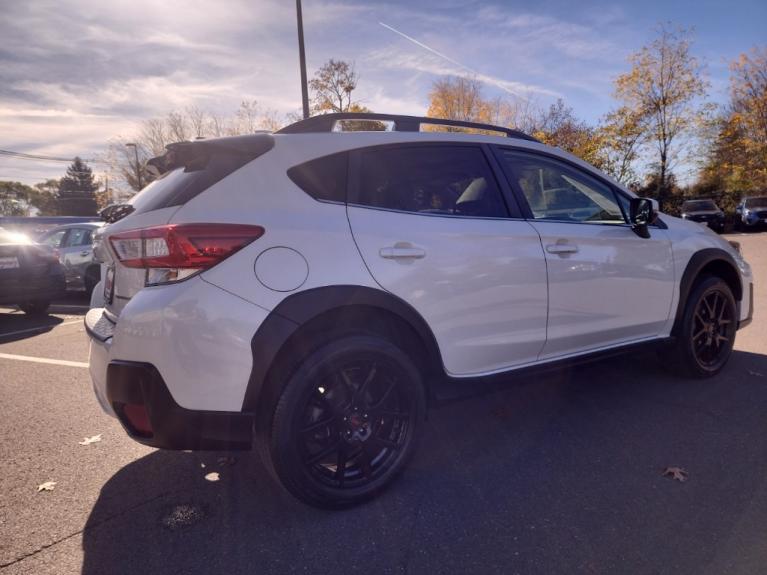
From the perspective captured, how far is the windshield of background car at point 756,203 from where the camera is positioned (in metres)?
24.7

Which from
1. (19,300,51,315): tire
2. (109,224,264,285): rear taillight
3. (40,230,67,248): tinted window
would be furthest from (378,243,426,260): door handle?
(40,230,67,248): tinted window

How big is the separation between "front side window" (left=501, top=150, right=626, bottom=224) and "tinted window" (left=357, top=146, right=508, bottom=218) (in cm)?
25

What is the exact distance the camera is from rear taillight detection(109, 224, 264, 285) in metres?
2.03

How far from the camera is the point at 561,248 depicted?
294cm

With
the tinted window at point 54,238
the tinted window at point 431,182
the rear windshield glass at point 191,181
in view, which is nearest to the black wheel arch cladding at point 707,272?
the tinted window at point 431,182

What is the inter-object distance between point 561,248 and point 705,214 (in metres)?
24.2

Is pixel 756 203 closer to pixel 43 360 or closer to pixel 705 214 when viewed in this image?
pixel 705 214

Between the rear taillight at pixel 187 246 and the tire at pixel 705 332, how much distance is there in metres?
3.32

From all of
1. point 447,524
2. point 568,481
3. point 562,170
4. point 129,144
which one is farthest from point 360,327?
point 129,144

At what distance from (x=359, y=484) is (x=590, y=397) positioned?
2.10 meters

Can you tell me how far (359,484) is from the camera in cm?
240

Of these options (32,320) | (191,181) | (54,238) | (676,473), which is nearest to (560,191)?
(676,473)

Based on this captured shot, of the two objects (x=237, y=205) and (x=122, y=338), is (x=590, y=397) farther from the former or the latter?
(x=122, y=338)

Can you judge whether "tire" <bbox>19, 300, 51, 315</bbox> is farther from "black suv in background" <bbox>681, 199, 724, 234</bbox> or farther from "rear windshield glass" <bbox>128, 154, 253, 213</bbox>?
"black suv in background" <bbox>681, 199, 724, 234</bbox>
